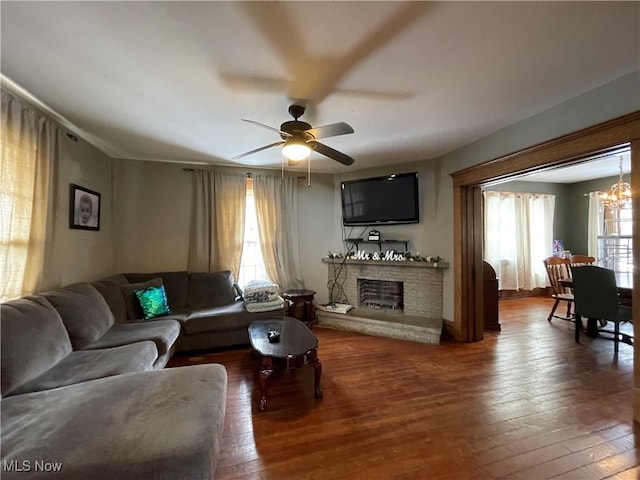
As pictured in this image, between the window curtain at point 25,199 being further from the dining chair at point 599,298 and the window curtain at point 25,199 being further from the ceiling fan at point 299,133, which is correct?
the dining chair at point 599,298

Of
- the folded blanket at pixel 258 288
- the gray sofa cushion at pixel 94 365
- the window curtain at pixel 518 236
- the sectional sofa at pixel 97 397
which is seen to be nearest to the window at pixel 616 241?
the window curtain at pixel 518 236

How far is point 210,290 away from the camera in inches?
147

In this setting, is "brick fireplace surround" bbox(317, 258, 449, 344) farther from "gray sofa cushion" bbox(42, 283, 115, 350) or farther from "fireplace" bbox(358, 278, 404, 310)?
"gray sofa cushion" bbox(42, 283, 115, 350)

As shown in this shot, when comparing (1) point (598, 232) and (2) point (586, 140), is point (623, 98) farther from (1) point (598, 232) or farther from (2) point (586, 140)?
(1) point (598, 232)

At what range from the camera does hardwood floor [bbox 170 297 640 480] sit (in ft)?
5.23

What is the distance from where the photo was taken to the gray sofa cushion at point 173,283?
3.57 meters

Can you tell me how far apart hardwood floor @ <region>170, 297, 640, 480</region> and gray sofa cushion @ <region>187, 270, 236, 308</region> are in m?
0.71

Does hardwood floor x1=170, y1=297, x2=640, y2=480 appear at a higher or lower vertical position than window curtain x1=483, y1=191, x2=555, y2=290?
lower

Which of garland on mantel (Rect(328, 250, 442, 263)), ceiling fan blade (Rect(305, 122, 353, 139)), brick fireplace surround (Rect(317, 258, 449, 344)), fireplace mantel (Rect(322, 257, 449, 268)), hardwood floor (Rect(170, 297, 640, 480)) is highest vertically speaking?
ceiling fan blade (Rect(305, 122, 353, 139))

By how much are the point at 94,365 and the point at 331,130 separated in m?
2.40

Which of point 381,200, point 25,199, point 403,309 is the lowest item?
point 403,309

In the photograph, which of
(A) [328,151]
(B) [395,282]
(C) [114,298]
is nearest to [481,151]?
(A) [328,151]

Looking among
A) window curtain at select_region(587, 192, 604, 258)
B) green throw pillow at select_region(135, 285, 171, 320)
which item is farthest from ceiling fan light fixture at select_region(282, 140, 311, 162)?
window curtain at select_region(587, 192, 604, 258)

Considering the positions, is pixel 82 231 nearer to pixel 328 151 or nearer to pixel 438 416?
pixel 328 151
